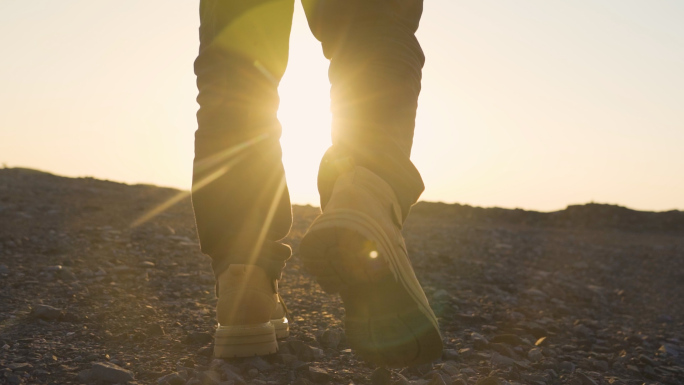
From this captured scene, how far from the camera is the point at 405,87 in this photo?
1.93 metres

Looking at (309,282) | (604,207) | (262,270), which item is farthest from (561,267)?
(604,207)

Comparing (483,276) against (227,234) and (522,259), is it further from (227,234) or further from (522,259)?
(227,234)

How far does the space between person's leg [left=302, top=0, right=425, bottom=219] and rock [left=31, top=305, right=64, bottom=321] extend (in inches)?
65.2

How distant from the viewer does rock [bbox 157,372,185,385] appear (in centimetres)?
198

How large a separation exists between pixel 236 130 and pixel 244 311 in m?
0.72

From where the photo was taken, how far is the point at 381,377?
2.14 m

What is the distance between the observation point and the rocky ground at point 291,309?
2232 millimetres

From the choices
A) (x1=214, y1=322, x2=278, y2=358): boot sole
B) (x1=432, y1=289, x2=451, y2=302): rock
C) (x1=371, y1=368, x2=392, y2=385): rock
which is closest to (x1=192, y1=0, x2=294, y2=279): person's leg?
(x1=214, y1=322, x2=278, y2=358): boot sole

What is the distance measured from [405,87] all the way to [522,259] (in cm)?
585

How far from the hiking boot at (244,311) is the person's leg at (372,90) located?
52 cm

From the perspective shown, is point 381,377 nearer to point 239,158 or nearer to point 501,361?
point 501,361

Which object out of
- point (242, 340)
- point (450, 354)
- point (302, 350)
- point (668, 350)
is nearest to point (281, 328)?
point (302, 350)

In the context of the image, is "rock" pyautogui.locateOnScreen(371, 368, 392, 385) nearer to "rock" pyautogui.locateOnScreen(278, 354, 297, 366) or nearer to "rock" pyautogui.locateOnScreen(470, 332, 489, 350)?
"rock" pyautogui.locateOnScreen(278, 354, 297, 366)

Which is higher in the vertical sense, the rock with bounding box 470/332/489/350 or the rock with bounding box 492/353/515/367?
the rock with bounding box 470/332/489/350
